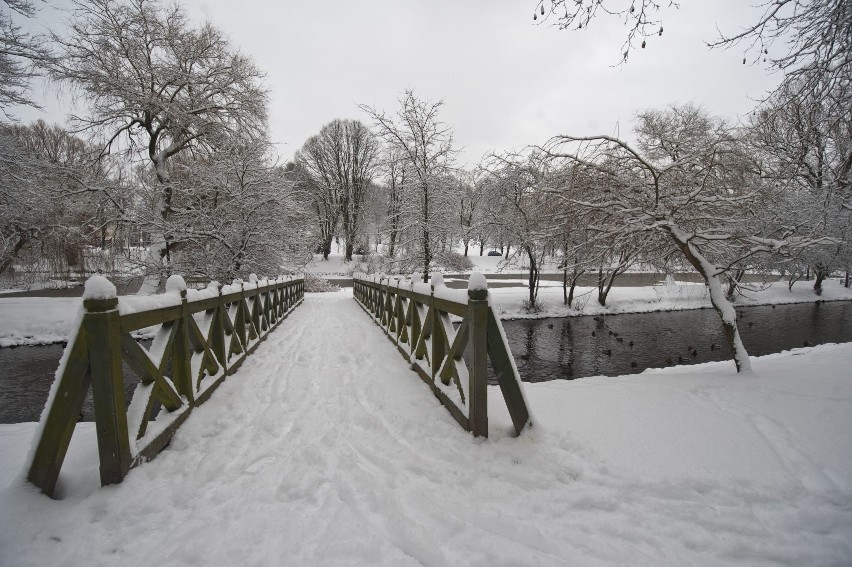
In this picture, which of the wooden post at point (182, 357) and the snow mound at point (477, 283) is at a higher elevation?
the snow mound at point (477, 283)

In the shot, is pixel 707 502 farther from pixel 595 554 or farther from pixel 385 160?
Answer: pixel 385 160

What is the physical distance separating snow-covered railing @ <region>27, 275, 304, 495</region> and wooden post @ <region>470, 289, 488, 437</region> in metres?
2.32

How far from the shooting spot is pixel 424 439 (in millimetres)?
3010

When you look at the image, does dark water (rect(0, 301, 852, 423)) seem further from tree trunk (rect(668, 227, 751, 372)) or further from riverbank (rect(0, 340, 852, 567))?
riverbank (rect(0, 340, 852, 567))

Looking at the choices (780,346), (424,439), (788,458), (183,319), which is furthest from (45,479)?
(780,346)

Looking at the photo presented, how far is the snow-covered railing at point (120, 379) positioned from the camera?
6.91ft

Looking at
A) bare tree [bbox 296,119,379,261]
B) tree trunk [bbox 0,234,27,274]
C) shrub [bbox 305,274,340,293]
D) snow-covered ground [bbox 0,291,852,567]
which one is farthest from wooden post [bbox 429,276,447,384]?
bare tree [bbox 296,119,379,261]

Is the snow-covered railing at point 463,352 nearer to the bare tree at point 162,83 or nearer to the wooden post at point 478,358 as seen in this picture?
the wooden post at point 478,358

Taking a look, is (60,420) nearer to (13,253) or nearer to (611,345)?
(611,345)

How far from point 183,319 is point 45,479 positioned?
4.96ft

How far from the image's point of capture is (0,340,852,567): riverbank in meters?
1.80

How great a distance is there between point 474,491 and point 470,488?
39mm

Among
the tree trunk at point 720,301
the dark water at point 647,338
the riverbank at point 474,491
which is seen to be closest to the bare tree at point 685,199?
the tree trunk at point 720,301

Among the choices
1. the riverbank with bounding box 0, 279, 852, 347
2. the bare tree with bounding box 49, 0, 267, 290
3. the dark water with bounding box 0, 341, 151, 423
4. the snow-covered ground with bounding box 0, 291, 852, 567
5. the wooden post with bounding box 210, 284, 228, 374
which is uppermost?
the bare tree with bounding box 49, 0, 267, 290
